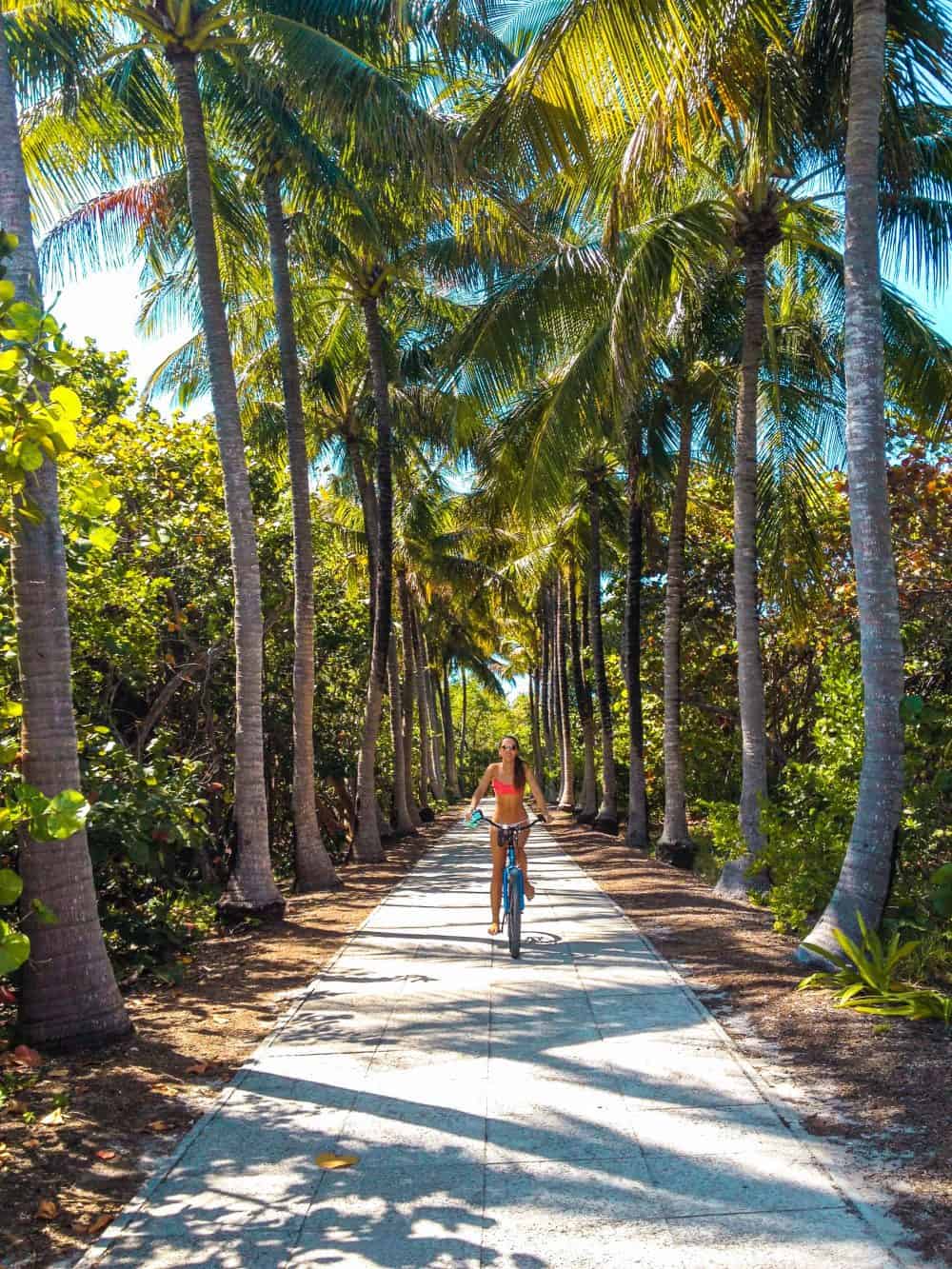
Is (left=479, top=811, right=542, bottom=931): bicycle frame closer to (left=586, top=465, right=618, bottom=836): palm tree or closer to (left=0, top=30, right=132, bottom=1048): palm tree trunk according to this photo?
(left=0, top=30, right=132, bottom=1048): palm tree trunk

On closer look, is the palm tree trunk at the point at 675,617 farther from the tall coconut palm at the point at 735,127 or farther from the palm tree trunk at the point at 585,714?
the palm tree trunk at the point at 585,714

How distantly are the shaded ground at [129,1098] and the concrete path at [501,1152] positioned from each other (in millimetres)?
177

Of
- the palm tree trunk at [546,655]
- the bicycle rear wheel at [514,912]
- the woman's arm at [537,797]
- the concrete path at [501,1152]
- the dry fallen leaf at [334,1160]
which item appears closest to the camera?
the concrete path at [501,1152]

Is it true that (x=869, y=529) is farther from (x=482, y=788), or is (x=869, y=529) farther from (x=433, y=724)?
(x=433, y=724)

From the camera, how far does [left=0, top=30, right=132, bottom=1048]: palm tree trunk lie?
6258 mm

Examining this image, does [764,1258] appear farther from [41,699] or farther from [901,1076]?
[41,699]

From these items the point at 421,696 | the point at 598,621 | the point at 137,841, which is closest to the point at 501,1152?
the point at 137,841

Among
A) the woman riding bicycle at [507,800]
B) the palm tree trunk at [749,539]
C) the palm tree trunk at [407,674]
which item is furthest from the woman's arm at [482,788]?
the palm tree trunk at [407,674]

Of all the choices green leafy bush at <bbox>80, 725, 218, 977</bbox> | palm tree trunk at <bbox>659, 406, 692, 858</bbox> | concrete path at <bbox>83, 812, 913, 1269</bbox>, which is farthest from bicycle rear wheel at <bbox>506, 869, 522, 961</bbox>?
palm tree trunk at <bbox>659, 406, 692, 858</bbox>

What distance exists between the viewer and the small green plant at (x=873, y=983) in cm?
618

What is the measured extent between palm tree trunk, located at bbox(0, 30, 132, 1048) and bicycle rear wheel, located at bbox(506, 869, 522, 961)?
3.26 m

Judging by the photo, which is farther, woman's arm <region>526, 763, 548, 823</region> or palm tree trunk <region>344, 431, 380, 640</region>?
palm tree trunk <region>344, 431, 380, 640</region>

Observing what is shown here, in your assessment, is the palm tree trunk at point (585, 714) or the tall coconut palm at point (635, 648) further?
the palm tree trunk at point (585, 714)

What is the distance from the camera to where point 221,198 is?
13195 millimetres
